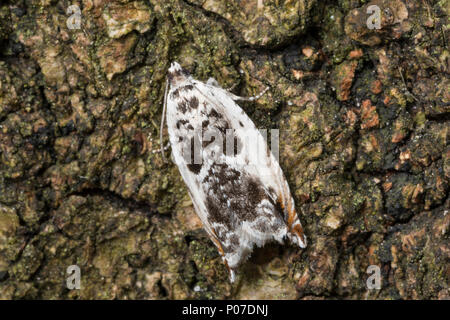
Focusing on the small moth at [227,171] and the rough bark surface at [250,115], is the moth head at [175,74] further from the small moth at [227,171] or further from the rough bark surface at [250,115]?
the rough bark surface at [250,115]

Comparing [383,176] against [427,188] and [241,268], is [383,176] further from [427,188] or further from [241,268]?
[241,268]

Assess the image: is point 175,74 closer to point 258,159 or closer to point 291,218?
point 258,159

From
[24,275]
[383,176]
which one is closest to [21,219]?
[24,275]

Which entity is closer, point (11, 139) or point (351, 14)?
point (351, 14)

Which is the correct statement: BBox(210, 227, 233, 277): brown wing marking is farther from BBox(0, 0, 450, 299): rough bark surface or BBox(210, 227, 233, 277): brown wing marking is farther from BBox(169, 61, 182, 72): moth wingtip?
BBox(169, 61, 182, 72): moth wingtip

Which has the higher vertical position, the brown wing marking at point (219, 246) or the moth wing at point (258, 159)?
the moth wing at point (258, 159)

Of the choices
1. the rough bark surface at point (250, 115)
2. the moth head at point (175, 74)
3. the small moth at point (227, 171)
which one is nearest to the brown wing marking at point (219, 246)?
the small moth at point (227, 171)
